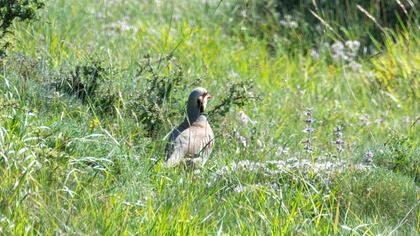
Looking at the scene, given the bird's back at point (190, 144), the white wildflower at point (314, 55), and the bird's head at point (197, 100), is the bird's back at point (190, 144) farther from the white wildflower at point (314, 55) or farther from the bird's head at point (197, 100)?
the white wildflower at point (314, 55)

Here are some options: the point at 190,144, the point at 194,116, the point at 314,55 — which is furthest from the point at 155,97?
the point at 314,55

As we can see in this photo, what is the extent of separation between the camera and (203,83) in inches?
340

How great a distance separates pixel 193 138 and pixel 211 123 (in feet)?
2.44

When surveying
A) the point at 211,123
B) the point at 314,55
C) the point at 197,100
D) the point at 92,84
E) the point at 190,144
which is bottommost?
the point at 314,55

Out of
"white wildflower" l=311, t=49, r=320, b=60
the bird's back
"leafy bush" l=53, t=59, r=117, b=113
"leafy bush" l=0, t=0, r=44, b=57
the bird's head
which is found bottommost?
"white wildflower" l=311, t=49, r=320, b=60

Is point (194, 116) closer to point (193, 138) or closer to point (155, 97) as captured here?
point (155, 97)

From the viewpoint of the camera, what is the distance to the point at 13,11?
7.03 metres

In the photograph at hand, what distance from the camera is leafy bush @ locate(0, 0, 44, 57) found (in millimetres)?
7008

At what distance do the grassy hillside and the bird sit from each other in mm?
114

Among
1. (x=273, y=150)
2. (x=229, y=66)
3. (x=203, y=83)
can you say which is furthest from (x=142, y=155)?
(x=229, y=66)

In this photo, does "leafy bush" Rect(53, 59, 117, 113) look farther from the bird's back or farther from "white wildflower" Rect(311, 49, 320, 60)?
"white wildflower" Rect(311, 49, 320, 60)

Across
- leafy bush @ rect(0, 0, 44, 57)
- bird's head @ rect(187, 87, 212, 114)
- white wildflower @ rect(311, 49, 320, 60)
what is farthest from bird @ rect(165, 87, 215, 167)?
white wildflower @ rect(311, 49, 320, 60)

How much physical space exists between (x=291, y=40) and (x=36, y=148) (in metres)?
6.74

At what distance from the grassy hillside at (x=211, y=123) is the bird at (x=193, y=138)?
0.11 metres
